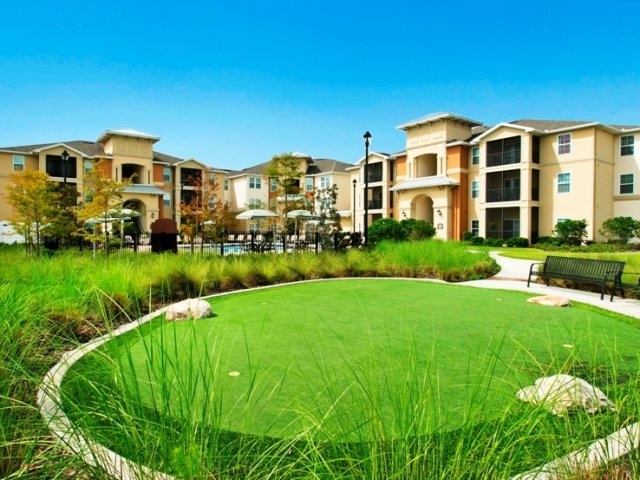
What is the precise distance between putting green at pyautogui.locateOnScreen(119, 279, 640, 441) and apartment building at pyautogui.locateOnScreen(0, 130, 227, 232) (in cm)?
3300

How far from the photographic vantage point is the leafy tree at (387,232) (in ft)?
88.3

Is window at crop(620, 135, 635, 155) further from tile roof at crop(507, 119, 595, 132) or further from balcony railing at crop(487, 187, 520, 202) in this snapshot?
balcony railing at crop(487, 187, 520, 202)

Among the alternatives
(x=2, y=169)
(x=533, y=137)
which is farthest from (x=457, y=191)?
(x=2, y=169)

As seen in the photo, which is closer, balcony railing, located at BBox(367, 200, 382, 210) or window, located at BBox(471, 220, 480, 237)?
window, located at BBox(471, 220, 480, 237)

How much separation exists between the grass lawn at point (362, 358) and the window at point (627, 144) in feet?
93.2

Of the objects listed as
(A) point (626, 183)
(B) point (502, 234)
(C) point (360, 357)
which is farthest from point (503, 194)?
(C) point (360, 357)

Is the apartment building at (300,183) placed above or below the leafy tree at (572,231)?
above

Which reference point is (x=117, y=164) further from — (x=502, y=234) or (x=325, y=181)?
(x=502, y=234)

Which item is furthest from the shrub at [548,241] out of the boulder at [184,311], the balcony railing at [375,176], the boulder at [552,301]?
the boulder at [184,311]

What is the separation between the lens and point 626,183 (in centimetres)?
3127

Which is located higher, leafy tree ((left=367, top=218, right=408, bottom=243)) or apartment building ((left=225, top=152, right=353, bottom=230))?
apartment building ((left=225, top=152, right=353, bottom=230))

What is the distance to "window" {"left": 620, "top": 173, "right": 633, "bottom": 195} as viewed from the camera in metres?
31.0

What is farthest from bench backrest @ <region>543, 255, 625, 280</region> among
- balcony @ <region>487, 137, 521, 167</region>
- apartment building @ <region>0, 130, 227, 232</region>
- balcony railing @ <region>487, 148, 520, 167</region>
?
apartment building @ <region>0, 130, 227, 232</region>

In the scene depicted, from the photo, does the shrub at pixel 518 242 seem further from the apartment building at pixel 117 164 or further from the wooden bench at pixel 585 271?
the apartment building at pixel 117 164
